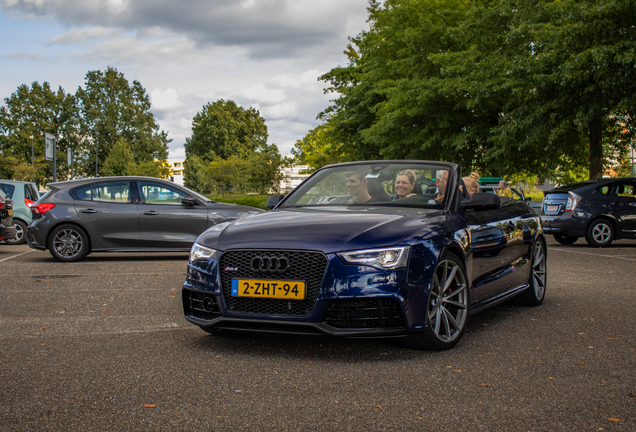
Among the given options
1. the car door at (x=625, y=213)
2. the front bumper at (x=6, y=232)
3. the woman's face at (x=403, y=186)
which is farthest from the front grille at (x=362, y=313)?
the car door at (x=625, y=213)

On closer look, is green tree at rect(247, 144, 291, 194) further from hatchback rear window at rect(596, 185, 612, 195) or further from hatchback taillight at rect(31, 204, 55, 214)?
hatchback taillight at rect(31, 204, 55, 214)

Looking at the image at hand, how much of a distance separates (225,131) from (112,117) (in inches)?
605

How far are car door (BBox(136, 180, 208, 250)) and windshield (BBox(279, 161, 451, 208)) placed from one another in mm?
6446

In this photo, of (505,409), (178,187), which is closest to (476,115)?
(178,187)

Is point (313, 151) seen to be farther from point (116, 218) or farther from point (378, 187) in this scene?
point (378, 187)

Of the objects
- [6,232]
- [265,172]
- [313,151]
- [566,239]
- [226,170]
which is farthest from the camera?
[226,170]

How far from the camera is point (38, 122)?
286ft

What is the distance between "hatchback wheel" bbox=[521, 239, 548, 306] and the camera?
684 centimetres

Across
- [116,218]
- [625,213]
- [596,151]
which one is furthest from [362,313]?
[596,151]

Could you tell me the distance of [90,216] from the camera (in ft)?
39.6

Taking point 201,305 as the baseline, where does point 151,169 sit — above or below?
above

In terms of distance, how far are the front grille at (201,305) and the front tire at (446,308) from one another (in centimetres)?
137

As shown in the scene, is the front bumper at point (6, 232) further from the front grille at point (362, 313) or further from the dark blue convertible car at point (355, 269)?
the front grille at point (362, 313)

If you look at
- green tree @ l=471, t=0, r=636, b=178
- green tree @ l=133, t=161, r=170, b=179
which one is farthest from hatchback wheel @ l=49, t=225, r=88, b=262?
green tree @ l=133, t=161, r=170, b=179
